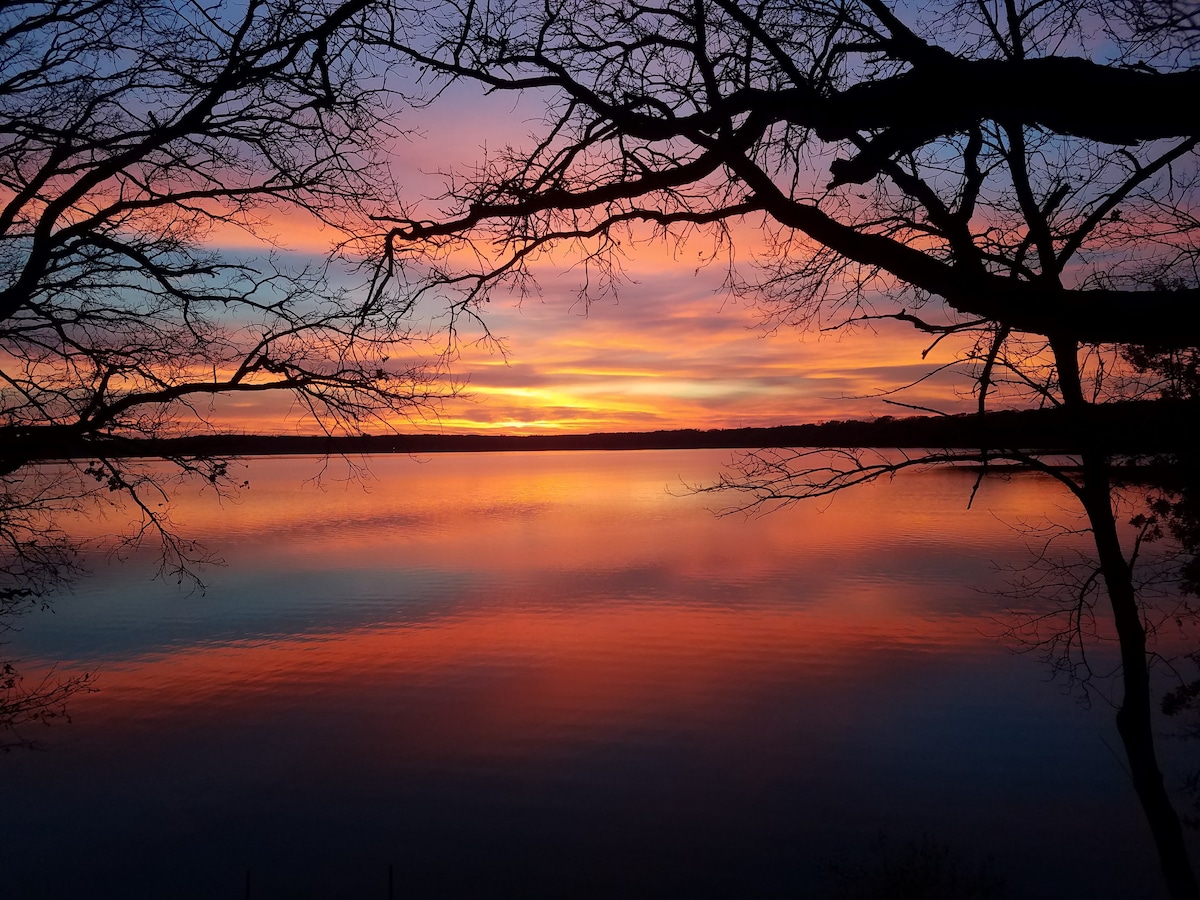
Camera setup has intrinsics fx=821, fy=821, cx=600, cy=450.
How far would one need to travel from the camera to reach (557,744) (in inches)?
368

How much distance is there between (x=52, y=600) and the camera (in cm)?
1680

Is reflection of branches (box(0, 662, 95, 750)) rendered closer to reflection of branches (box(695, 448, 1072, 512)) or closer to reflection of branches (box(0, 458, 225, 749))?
reflection of branches (box(0, 458, 225, 749))

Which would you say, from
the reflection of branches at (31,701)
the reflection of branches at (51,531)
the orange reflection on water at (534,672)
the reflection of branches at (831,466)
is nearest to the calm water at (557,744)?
the orange reflection on water at (534,672)

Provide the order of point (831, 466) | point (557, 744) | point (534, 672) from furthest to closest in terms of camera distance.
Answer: point (534, 672) < point (557, 744) < point (831, 466)

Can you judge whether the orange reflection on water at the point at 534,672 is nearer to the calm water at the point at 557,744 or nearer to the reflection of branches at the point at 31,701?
the calm water at the point at 557,744

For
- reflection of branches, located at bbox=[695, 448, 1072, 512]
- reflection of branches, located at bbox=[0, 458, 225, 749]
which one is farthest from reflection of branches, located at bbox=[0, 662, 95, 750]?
reflection of branches, located at bbox=[695, 448, 1072, 512]

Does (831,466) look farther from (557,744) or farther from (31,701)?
(31,701)

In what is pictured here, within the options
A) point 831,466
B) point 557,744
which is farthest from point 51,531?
point 831,466

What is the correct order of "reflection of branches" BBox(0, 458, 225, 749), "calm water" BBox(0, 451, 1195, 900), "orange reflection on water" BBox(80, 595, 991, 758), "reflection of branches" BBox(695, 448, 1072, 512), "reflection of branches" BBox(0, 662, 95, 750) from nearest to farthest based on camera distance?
1. "reflection of branches" BBox(695, 448, 1072, 512)
2. "reflection of branches" BBox(0, 458, 225, 749)
3. "calm water" BBox(0, 451, 1195, 900)
4. "reflection of branches" BBox(0, 662, 95, 750)
5. "orange reflection on water" BBox(80, 595, 991, 758)

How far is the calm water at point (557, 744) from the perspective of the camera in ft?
23.0

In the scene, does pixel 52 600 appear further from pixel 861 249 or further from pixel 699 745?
pixel 861 249

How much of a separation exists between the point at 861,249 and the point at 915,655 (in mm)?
10651

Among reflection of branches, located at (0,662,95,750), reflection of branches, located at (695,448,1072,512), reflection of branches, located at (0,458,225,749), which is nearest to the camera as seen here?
reflection of branches, located at (695,448,1072,512)

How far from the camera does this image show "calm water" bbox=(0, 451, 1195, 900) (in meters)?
7.02
